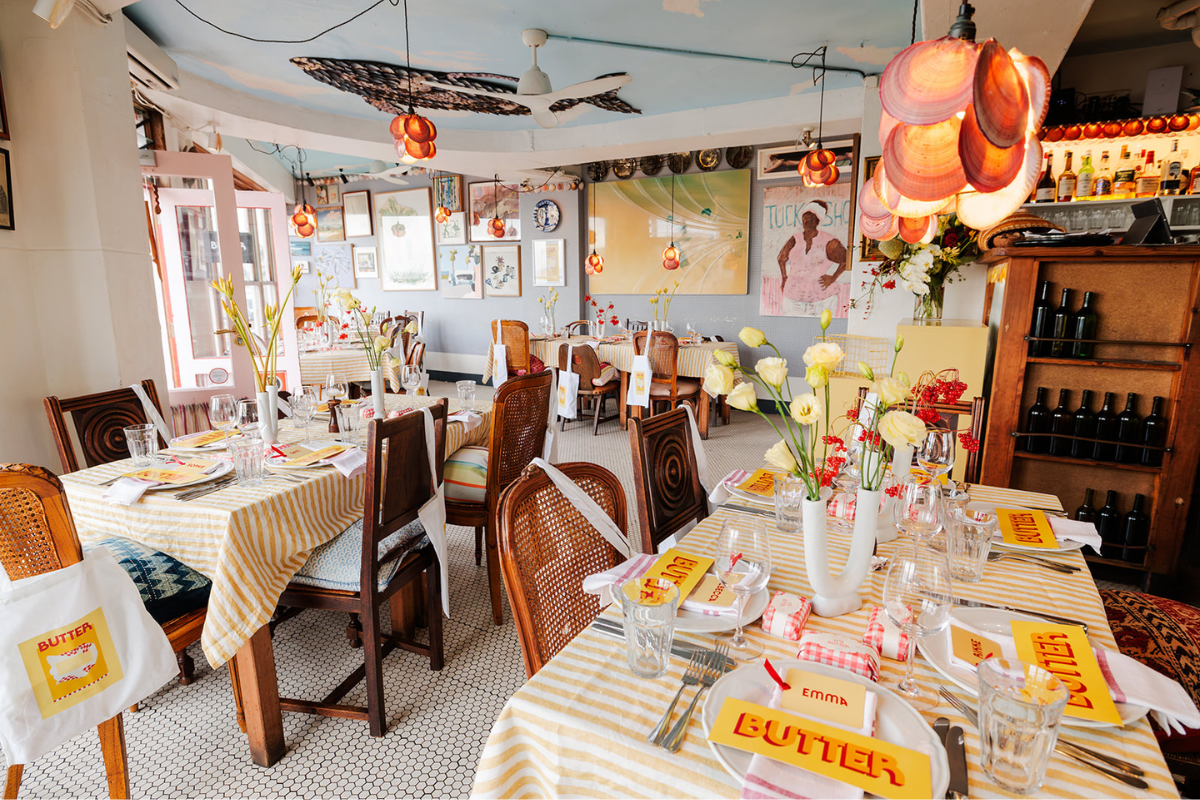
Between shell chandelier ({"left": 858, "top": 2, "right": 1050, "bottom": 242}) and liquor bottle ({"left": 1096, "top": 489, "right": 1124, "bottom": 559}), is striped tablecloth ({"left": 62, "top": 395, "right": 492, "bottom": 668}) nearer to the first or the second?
shell chandelier ({"left": 858, "top": 2, "right": 1050, "bottom": 242})

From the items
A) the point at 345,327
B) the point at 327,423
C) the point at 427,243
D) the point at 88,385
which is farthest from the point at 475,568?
the point at 427,243

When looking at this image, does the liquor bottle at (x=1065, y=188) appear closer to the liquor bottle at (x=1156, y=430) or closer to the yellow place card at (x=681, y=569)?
the liquor bottle at (x=1156, y=430)

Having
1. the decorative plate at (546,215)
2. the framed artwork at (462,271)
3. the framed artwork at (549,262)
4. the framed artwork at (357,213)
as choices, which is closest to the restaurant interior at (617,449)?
the decorative plate at (546,215)

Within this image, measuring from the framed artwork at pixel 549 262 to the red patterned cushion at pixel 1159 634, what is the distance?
276 inches

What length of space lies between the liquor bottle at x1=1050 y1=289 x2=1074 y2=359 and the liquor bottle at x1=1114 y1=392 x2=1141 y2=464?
32cm

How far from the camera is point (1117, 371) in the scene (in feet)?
8.89

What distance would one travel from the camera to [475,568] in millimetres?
3053

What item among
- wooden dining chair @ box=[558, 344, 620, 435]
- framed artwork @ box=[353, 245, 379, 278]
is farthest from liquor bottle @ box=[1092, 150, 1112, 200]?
framed artwork @ box=[353, 245, 379, 278]

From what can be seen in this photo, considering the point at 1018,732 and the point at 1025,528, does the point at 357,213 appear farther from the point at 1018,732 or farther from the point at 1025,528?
the point at 1018,732

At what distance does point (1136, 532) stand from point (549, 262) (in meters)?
6.74

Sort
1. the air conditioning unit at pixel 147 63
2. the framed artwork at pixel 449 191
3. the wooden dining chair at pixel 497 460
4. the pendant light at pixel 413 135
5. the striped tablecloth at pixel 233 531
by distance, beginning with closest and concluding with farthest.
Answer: the striped tablecloth at pixel 233 531 < the wooden dining chair at pixel 497 460 < the pendant light at pixel 413 135 < the air conditioning unit at pixel 147 63 < the framed artwork at pixel 449 191

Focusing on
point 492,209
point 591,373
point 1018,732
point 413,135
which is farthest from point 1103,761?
point 492,209

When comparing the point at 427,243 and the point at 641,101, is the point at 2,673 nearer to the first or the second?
the point at 641,101

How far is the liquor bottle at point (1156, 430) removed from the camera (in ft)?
8.54
